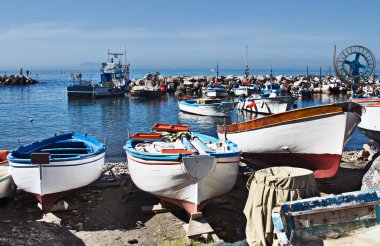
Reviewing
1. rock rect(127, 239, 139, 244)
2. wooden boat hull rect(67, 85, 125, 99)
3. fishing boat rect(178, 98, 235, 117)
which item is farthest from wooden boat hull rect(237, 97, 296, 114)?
rock rect(127, 239, 139, 244)

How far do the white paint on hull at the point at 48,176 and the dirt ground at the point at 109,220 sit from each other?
731 millimetres

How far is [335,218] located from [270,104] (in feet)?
105

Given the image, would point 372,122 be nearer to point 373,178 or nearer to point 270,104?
point 373,178

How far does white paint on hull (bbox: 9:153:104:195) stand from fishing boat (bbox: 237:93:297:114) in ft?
95.4

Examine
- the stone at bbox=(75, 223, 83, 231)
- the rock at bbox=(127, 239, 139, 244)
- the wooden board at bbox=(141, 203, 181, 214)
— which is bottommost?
the rock at bbox=(127, 239, 139, 244)

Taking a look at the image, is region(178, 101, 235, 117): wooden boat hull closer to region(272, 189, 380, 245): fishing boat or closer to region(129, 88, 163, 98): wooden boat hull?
region(129, 88, 163, 98): wooden boat hull

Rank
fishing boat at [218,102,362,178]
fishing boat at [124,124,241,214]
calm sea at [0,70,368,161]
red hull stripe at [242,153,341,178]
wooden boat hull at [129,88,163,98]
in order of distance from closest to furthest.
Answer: fishing boat at [124,124,241,214] → fishing boat at [218,102,362,178] → red hull stripe at [242,153,341,178] → calm sea at [0,70,368,161] → wooden boat hull at [129,88,163,98]

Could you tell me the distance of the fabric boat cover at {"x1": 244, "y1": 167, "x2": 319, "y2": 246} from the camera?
706 centimetres

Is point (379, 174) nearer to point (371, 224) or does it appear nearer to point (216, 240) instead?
point (371, 224)

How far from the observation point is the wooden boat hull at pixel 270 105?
37312 millimetres

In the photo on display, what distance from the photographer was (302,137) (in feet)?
38.5

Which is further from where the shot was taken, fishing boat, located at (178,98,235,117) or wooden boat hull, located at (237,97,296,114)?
wooden boat hull, located at (237,97,296,114)

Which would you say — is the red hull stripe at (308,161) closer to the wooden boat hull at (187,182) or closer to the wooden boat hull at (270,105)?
the wooden boat hull at (187,182)

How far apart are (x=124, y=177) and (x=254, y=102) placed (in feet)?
90.3
